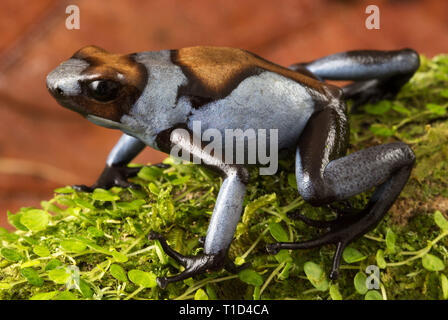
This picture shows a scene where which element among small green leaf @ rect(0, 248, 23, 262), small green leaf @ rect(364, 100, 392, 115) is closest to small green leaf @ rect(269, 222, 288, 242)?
small green leaf @ rect(0, 248, 23, 262)

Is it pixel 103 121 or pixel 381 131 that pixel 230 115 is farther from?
pixel 381 131

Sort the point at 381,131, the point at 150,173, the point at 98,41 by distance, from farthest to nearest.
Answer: the point at 98,41 < the point at 381,131 < the point at 150,173

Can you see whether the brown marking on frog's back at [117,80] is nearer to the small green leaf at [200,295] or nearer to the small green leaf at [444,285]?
the small green leaf at [200,295]

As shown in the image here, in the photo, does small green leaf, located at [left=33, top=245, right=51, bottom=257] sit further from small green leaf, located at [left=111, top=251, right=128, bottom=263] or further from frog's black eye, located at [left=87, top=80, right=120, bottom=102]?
Answer: frog's black eye, located at [left=87, top=80, right=120, bottom=102]

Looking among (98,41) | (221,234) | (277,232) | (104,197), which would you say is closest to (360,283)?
(277,232)

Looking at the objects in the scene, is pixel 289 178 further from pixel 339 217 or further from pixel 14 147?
pixel 14 147

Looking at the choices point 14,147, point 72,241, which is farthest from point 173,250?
point 14,147
